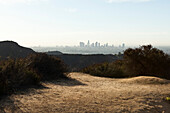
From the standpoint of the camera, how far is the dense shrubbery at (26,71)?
6810mm

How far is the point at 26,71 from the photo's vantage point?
28.2 feet

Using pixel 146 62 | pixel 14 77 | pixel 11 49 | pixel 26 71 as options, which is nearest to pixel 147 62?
pixel 146 62

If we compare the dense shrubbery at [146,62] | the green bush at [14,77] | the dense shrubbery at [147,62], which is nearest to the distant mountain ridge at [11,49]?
the dense shrubbery at [146,62]

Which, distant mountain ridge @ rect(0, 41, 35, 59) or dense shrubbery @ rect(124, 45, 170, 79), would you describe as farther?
distant mountain ridge @ rect(0, 41, 35, 59)

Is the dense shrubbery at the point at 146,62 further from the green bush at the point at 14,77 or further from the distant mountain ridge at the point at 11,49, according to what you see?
the distant mountain ridge at the point at 11,49

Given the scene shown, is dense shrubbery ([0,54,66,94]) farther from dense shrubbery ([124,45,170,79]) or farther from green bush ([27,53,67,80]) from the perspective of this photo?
dense shrubbery ([124,45,170,79])

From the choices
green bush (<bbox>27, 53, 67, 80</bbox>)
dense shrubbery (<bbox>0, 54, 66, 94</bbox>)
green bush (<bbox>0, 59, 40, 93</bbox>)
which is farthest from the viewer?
green bush (<bbox>27, 53, 67, 80</bbox>)

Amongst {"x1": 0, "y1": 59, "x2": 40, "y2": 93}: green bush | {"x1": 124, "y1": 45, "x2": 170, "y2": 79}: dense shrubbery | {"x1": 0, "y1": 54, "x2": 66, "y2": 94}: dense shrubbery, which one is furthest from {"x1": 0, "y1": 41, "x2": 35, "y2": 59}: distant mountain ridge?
{"x1": 0, "y1": 59, "x2": 40, "y2": 93}: green bush

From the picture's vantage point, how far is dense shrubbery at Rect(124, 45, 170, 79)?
507 inches

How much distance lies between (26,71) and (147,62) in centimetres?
801

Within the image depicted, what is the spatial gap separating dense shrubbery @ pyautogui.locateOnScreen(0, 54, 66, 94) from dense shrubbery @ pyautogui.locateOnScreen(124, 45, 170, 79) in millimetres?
4611

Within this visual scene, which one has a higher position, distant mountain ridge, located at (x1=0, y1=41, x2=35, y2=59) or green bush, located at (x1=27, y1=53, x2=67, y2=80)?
distant mountain ridge, located at (x1=0, y1=41, x2=35, y2=59)

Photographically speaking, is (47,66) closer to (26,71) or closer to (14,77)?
(26,71)

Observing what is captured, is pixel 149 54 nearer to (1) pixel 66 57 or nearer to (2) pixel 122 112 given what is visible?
(2) pixel 122 112
